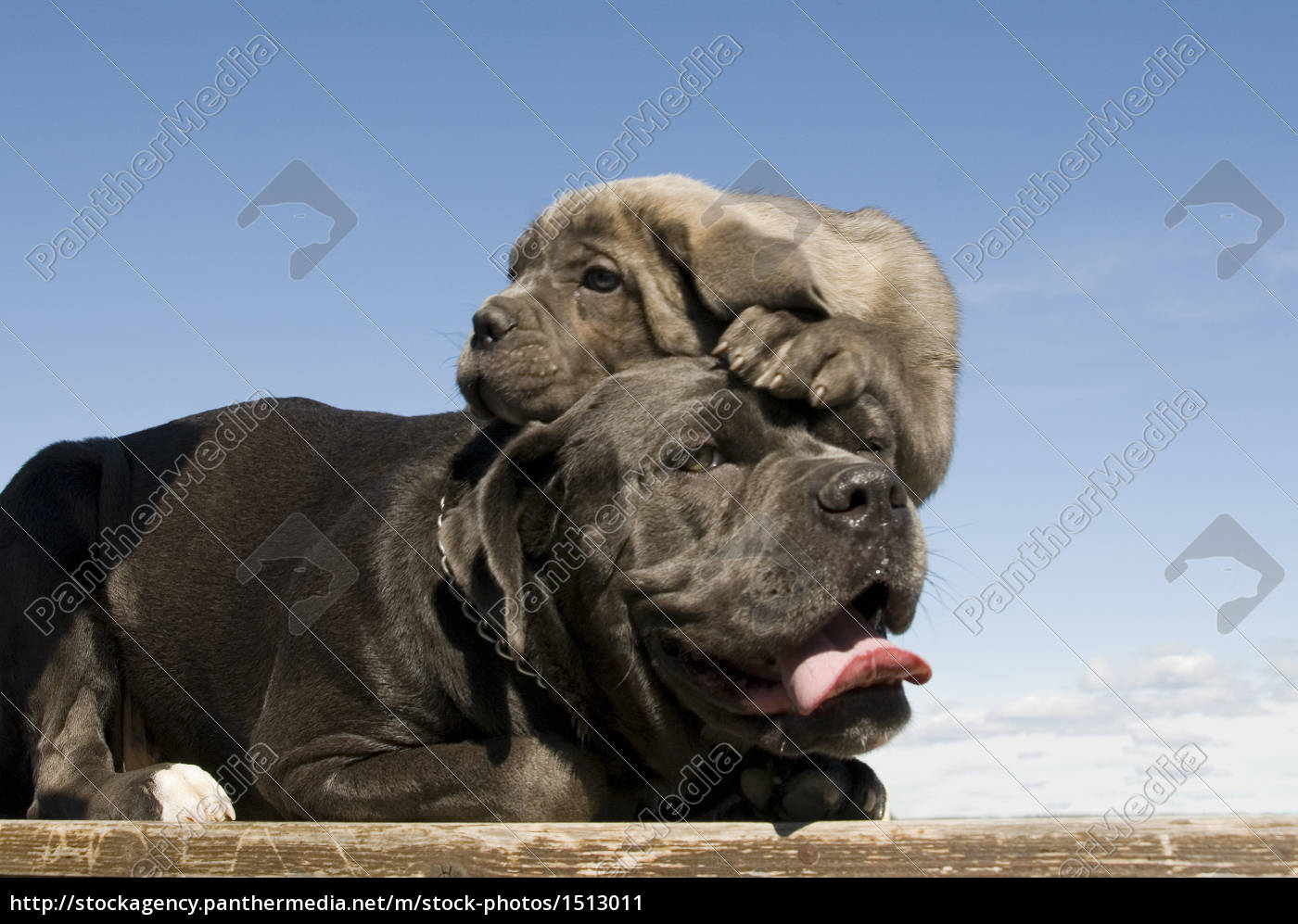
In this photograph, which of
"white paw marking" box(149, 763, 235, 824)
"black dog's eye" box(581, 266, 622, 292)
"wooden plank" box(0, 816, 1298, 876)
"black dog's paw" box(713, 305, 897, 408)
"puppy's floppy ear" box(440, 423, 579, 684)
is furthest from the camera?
"black dog's eye" box(581, 266, 622, 292)

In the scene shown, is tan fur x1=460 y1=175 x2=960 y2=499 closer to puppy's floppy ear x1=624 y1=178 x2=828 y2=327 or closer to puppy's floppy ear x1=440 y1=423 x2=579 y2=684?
puppy's floppy ear x1=624 y1=178 x2=828 y2=327

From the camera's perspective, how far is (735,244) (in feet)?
13.9

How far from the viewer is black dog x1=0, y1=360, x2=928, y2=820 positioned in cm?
315

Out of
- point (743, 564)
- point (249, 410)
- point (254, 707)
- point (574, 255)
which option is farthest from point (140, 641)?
point (743, 564)

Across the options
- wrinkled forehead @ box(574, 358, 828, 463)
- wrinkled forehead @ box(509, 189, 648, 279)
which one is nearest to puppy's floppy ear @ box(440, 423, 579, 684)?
wrinkled forehead @ box(574, 358, 828, 463)

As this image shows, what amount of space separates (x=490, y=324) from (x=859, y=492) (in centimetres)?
144

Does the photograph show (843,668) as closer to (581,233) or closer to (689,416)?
(689,416)

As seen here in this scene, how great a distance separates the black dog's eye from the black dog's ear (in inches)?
39.3

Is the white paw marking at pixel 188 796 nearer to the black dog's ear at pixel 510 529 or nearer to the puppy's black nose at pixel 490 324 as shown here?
the black dog's ear at pixel 510 529

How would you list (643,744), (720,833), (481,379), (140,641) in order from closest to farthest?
(720,833), (643,744), (481,379), (140,641)

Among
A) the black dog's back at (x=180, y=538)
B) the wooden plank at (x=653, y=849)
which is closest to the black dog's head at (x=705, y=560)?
the black dog's back at (x=180, y=538)

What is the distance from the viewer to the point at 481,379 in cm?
403

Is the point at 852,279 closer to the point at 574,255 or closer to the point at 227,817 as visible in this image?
the point at 574,255
